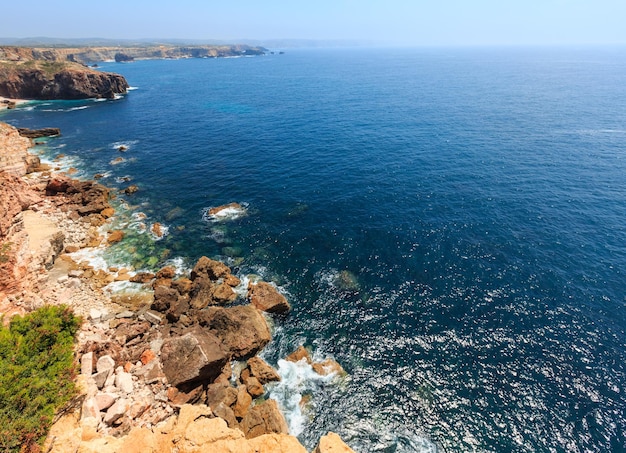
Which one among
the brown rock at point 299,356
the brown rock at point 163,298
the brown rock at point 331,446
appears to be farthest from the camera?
the brown rock at point 163,298

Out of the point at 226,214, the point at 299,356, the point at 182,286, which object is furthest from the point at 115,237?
the point at 299,356

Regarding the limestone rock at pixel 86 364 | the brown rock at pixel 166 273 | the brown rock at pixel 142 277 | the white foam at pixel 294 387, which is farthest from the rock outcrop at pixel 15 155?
the white foam at pixel 294 387

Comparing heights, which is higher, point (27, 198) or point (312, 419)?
point (27, 198)

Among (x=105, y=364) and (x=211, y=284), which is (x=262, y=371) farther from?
(x=105, y=364)

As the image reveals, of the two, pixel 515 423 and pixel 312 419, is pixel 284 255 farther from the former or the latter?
pixel 515 423

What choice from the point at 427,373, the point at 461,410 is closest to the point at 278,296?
the point at 427,373

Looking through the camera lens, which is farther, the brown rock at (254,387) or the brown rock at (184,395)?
the brown rock at (254,387)

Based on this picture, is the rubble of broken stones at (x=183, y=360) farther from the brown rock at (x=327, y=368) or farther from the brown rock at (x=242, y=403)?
the brown rock at (x=327, y=368)
